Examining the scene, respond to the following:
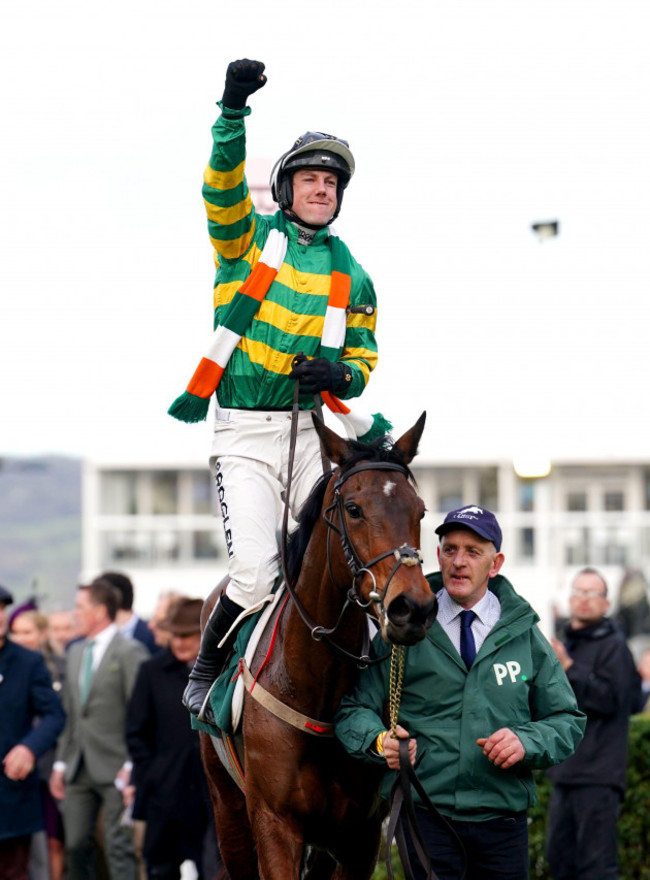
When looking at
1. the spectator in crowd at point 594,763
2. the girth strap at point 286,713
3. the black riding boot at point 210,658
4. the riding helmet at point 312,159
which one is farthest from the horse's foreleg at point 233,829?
A: the spectator in crowd at point 594,763

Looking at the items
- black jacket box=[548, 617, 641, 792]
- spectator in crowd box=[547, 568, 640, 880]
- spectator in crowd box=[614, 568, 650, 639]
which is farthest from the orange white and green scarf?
spectator in crowd box=[614, 568, 650, 639]

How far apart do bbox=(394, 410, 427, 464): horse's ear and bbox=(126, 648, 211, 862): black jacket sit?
372 cm

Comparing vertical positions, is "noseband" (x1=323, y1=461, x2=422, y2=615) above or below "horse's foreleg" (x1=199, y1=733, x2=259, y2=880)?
above

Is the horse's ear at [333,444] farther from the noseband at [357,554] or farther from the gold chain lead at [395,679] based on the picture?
the gold chain lead at [395,679]

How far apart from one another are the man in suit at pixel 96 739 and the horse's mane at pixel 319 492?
13.9ft

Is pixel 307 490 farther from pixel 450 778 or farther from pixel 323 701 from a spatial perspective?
pixel 450 778

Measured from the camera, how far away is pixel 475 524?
180 inches

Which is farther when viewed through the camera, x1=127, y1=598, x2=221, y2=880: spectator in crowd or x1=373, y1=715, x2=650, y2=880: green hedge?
x1=373, y1=715, x2=650, y2=880: green hedge

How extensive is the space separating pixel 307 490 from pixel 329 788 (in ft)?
3.79

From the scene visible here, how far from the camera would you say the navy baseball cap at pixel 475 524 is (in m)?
4.56

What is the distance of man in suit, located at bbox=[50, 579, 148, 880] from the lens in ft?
28.0

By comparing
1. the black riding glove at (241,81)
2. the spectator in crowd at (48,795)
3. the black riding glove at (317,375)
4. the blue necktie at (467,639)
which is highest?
the black riding glove at (241,81)

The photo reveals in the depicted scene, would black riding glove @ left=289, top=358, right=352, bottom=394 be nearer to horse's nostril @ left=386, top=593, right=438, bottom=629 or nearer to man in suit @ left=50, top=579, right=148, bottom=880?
horse's nostril @ left=386, top=593, right=438, bottom=629

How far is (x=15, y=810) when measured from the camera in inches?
291
